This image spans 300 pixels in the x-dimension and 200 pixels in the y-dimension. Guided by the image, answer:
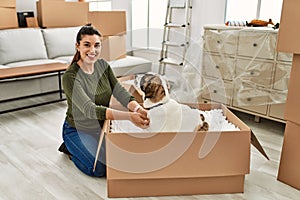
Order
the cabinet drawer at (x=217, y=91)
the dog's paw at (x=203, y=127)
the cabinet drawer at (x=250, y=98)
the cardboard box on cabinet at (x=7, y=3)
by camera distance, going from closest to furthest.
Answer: the dog's paw at (x=203, y=127), the cabinet drawer at (x=250, y=98), the cabinet drawer at (x=217, y=91), the cardboard box on cabinet at (x=7, y=3)

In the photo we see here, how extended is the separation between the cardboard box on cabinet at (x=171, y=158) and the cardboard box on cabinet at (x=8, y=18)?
3056 millimetres

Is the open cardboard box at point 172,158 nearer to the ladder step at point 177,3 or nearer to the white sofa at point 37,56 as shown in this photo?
the white sofa at point 37,56

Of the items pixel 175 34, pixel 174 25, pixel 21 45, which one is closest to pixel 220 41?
pixel 174 25

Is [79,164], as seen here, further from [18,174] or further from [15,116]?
[15,116]

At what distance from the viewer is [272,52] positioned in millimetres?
2738

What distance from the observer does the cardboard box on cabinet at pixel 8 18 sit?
159 inches

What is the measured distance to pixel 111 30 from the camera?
4.26 metres

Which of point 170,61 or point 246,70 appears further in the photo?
point 170,61

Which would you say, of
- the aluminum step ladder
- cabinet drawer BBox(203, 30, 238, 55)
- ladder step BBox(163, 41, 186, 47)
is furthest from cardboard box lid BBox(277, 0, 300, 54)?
ladder step BBox(163, 41, 186, 47)

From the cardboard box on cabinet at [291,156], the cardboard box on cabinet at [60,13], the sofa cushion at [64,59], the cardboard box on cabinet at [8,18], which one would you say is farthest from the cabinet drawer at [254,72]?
the cardboard box on cabinet at [8,18]

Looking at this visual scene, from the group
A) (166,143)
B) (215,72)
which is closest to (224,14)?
(215,72)

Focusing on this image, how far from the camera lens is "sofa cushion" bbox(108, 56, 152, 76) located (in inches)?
162

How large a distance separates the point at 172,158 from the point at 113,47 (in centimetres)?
278

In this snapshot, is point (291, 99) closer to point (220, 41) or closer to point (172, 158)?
point (172, 158)
